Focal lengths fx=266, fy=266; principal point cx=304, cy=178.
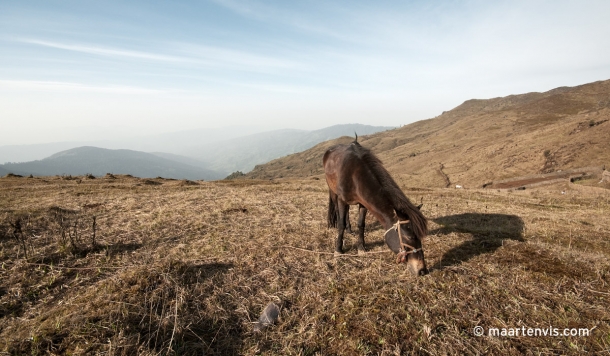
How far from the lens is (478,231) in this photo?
8500mm

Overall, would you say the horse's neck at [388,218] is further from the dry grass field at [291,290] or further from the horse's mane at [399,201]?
the dry grass field at [291,290]

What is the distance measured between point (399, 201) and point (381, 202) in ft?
1.31

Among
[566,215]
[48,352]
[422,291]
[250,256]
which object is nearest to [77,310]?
[48,352]

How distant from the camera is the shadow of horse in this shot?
678 centimetres

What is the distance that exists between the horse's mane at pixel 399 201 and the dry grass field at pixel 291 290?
3.92 ft

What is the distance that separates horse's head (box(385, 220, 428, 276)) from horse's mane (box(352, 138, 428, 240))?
128mm

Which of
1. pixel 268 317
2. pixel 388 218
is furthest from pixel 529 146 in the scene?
pixel 268 317

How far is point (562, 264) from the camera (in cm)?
611

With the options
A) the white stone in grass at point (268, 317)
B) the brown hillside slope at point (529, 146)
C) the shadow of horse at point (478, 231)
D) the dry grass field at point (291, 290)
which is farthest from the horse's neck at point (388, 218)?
the brown hillside slope at point (529, 146)

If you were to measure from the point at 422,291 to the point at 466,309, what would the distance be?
0.77 m

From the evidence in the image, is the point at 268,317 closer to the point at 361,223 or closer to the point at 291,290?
the point at 291,290

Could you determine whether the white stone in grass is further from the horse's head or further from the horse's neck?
the horse's neck

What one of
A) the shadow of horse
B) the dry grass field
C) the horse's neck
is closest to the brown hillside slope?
the shadow of horse

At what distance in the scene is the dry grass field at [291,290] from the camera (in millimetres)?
4039
